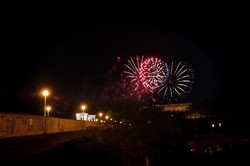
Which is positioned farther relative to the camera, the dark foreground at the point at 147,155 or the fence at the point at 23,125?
the fence at the point at 23,125

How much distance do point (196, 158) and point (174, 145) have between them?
1.41 m

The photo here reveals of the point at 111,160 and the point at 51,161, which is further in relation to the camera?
the point at 51,161

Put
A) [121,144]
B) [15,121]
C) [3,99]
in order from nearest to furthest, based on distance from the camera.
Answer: [121,144] < [15,121] < [3,99]

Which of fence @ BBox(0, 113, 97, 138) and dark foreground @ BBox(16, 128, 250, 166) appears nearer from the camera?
dark foreground @ BBox(16, 128, 250, 166)

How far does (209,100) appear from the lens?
107562 mm

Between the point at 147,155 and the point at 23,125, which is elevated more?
the point at 23,125

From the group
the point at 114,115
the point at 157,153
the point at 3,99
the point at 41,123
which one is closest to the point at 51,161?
the point at 114,115

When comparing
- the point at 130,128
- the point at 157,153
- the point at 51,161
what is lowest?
the point at 51,161

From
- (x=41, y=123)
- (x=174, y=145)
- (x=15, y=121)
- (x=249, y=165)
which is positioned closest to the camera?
(x=174, y=145)

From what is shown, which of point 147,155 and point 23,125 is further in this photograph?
point 23,125

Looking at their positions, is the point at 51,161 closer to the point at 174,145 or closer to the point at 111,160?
the point at 111,160

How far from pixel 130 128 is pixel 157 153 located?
109cm

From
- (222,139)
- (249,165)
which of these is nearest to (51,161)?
(249,165)

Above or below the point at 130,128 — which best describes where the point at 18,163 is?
below
